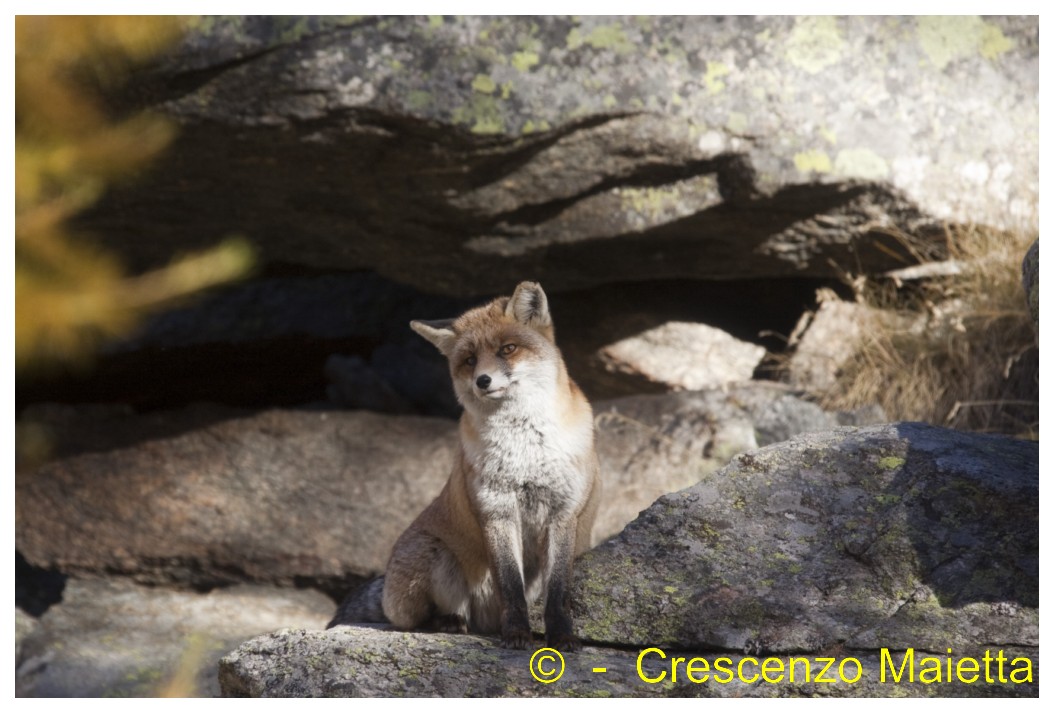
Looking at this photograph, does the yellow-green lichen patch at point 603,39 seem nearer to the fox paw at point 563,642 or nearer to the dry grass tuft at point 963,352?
the dry grass tuft at point 963,352

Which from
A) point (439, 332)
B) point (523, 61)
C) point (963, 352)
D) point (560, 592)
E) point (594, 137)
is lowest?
point (560, 592)

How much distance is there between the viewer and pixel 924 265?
6465mm

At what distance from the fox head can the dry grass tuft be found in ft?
9.69

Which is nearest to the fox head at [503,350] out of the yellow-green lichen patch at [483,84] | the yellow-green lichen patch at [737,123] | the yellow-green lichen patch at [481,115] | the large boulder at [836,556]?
the large boulder at [836,556]

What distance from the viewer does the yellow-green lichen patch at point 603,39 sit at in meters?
5.70

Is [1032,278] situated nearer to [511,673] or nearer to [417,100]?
[511,673]

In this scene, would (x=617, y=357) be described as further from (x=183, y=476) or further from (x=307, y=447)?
(x=183, y=476)


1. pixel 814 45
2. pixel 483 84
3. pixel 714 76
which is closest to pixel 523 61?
pixel 483 84

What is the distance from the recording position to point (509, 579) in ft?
12.9

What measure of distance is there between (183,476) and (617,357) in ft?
9.86

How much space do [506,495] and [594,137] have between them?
2.50m

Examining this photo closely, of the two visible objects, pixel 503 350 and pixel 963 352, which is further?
pixel 963 352

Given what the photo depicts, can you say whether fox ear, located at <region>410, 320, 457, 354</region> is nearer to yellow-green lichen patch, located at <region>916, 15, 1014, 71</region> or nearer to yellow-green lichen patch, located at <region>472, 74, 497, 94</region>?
yellow-green lichen patch, located at <region>472, 74, 497, 94</region>

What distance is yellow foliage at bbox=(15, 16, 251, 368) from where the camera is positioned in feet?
11.8
